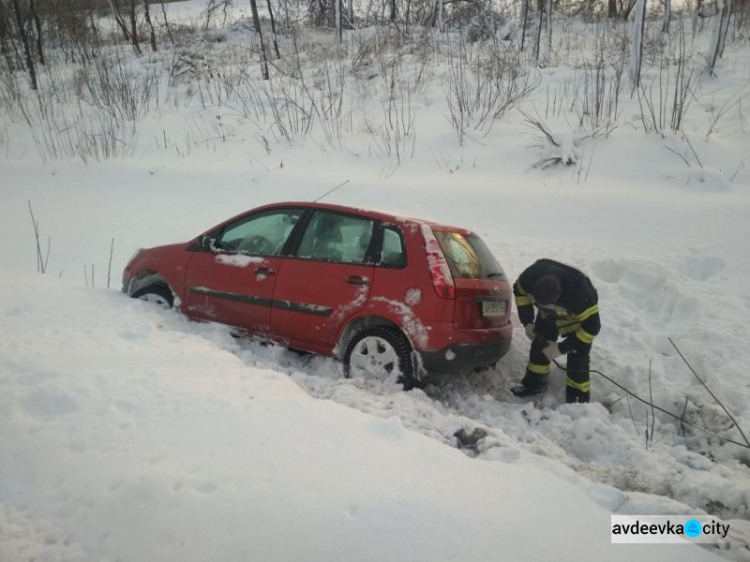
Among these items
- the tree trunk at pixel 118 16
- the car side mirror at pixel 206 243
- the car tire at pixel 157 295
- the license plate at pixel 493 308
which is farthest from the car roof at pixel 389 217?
the tree trunk at pixel 118 16

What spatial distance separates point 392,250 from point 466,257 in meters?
0.61

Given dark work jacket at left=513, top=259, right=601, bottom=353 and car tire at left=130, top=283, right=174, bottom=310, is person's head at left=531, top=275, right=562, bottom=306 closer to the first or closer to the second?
dark work jacket at left=513, top=259, right=601, bottom=353

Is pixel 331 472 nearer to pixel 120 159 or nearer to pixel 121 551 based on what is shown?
pixel 121 551

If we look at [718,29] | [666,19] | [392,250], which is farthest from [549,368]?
[666,19]

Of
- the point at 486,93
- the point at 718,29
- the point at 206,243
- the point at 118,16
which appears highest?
the point at 118,16

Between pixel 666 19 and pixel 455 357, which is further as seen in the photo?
pixel 666 19

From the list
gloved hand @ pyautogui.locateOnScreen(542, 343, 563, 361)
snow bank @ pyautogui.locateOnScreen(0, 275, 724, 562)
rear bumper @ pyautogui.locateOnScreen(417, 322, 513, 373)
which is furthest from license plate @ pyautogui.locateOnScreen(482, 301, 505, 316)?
snow bank @ pyautogui.locateOnScreen(0, 275, 724, 562)

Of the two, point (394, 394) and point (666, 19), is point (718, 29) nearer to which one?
point (666, 19)

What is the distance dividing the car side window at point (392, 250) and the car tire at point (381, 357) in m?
0.51

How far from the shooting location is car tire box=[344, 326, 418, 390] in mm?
3553

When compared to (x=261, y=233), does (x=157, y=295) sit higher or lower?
lower

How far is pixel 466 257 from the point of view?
3.77 meters

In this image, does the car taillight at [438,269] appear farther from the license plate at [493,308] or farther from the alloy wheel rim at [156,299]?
the alloy wheel rim at [156,299]

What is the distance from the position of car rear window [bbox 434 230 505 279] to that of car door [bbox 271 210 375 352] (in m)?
0.61
